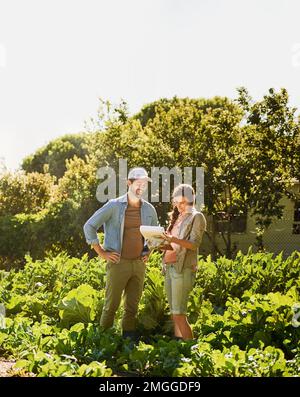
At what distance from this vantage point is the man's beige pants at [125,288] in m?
5.53

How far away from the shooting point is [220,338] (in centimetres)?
523

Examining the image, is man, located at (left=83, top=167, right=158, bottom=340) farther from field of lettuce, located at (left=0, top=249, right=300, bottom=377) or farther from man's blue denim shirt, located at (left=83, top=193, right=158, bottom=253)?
field of lettuce, located at (left=0, top=249, right=300, bottom=377)

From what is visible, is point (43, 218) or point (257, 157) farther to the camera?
point (43, 218)

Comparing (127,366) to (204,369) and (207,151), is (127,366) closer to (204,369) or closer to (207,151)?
(204,369)

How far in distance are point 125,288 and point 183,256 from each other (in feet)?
2.57

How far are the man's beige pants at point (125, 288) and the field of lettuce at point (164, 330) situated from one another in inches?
6.4

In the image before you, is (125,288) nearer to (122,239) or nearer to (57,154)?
(122,239)

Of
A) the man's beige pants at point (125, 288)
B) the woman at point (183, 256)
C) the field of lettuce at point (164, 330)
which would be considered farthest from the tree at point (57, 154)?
the woman at point (183, 256)

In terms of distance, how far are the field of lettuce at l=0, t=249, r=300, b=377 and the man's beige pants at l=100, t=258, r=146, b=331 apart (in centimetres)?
16

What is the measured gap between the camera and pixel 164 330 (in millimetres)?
6336

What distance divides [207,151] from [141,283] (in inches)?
427

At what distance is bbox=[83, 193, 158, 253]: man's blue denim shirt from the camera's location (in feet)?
18.2

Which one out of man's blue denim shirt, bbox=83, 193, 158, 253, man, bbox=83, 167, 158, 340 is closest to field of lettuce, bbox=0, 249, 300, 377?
man, bbox=83, 167, 158, 340

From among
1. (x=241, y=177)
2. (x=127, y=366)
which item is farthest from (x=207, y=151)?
(x=127, y=366)
